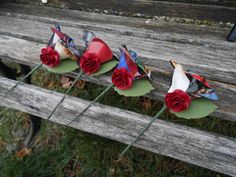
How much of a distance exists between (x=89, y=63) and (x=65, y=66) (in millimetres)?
160

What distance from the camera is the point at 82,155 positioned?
2.19m

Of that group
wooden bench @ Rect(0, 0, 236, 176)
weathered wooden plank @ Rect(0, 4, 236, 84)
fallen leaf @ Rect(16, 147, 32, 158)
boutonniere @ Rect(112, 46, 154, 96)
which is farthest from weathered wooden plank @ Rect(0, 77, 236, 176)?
fallen leaf @ Rect(16, 147, 32, 158)

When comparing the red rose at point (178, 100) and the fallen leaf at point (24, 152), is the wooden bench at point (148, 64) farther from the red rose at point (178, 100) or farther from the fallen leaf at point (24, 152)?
the fallen leaf at point (24, 152)

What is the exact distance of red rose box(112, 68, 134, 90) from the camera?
1.25 meters

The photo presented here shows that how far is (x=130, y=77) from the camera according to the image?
126 cm

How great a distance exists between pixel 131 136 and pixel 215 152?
0.31 m

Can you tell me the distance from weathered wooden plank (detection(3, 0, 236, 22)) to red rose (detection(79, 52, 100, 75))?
83 centimetres

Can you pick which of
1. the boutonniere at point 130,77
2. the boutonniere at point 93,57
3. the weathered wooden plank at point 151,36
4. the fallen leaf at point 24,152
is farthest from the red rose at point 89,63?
the fallen leaf at point 24,152

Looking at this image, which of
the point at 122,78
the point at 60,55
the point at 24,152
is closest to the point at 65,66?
the point at 60,55

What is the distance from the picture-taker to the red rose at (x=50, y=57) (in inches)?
56.4

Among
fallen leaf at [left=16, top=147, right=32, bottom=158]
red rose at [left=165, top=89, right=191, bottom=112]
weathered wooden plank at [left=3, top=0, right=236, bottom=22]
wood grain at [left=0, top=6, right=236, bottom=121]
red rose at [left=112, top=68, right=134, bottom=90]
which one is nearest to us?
red rose at [left=165, top=89, right=191, bottom=112]

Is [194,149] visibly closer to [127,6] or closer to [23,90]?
[23,90]

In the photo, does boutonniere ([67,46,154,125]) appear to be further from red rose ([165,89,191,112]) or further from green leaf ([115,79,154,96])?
red rose ([165,89,191,112])

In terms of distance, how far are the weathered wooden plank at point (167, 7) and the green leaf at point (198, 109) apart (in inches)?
32.8
